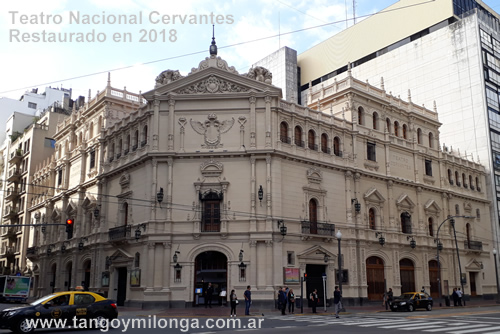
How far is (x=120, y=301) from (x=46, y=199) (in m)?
22.7

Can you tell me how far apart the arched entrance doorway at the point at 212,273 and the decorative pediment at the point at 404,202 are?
19.0 m

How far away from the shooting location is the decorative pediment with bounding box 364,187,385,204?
143 ft

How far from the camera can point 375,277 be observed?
42.7 metres

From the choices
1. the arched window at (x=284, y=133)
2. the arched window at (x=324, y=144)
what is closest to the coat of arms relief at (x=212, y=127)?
the arched window at (x=284, y=133)

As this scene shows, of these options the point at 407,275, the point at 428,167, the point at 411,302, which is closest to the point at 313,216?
the point at 411,302

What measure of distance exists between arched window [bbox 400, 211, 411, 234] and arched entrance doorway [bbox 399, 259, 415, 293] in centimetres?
276

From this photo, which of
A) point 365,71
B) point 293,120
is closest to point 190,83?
point 293,120

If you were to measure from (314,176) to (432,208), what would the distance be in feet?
55.3

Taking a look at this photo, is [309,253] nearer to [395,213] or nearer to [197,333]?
[395,213]

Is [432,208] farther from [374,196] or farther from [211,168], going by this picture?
[211,168]

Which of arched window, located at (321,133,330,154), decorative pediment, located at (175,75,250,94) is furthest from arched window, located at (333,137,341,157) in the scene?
decorative pediment, located at (175,75,250,94)

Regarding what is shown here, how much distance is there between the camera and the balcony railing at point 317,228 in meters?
37.9

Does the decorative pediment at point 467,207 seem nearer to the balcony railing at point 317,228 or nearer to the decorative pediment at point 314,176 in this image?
the balcony railing at point 317,228

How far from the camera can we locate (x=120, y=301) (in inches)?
1547
